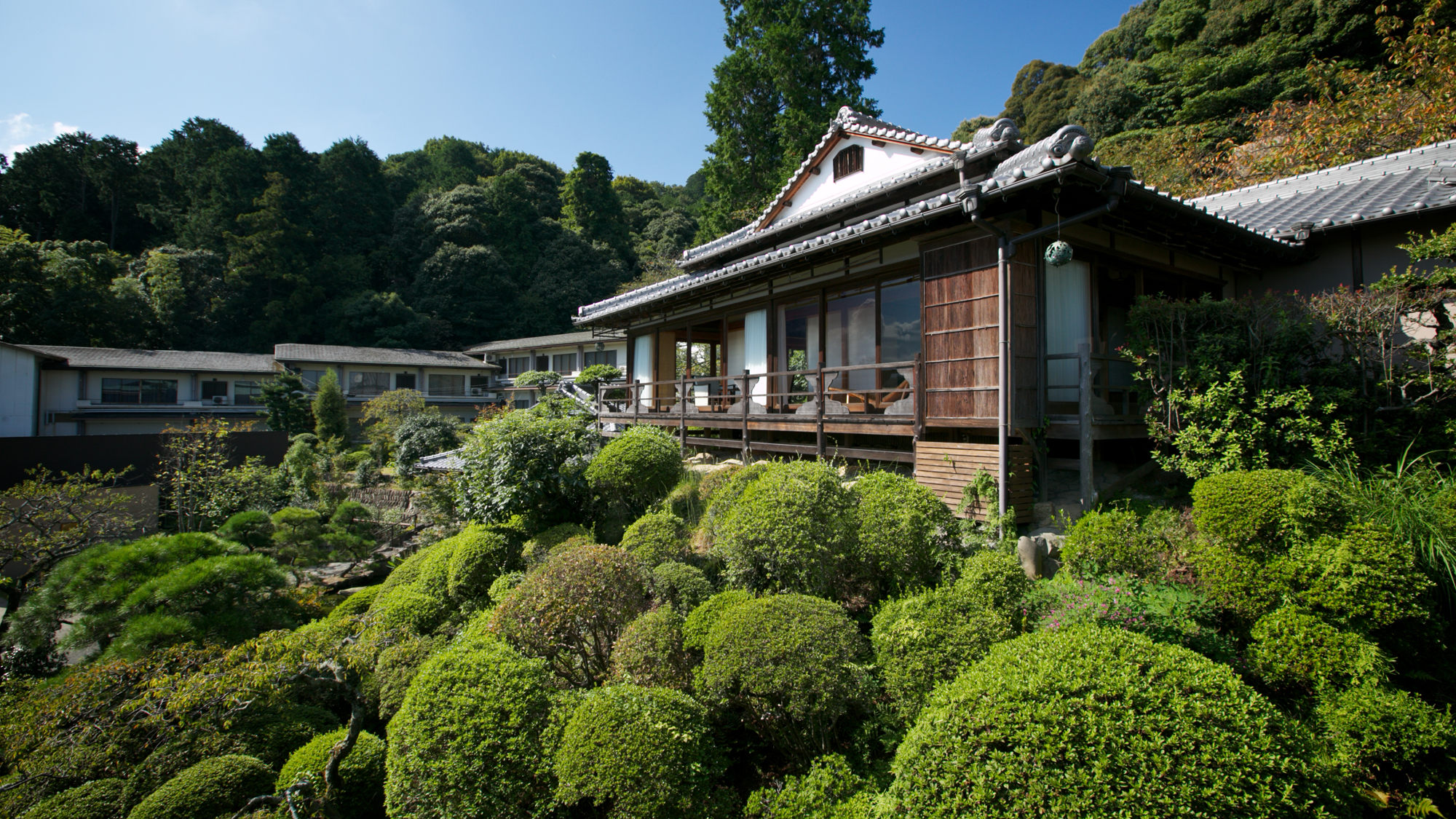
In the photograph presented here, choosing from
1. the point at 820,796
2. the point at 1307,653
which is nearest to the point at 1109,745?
the point at 820,796

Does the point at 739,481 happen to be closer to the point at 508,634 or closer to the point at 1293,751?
the point at 508,634

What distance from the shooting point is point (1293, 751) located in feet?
8.94

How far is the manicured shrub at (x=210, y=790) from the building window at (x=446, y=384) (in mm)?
36151

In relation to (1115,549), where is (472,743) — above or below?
below

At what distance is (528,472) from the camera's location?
8047 millimetres

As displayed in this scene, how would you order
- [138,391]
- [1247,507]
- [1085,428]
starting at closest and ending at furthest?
[1247,507] → [1085,428] → [138,391]

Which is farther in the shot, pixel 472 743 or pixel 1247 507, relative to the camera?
pixel 1247 507

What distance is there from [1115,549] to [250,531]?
503 inches

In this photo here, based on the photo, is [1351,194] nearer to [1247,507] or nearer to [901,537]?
[1247,507]

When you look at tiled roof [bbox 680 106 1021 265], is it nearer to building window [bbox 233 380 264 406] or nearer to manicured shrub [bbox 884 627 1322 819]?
manicured shrub [bbox 884 627 1322 819]

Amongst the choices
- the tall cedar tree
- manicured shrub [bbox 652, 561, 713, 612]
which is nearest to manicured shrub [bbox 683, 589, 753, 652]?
manicured shrub [bbox 652, 561, 713, 612]

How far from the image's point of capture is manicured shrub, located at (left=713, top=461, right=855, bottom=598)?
5.00 metres

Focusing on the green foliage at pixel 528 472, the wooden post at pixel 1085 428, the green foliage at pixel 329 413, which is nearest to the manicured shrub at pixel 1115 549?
the wooden post at pixel 1085 428

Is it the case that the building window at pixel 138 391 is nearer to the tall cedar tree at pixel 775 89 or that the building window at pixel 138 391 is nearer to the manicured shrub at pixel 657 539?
the tall cedar tree at pixel 775 89
